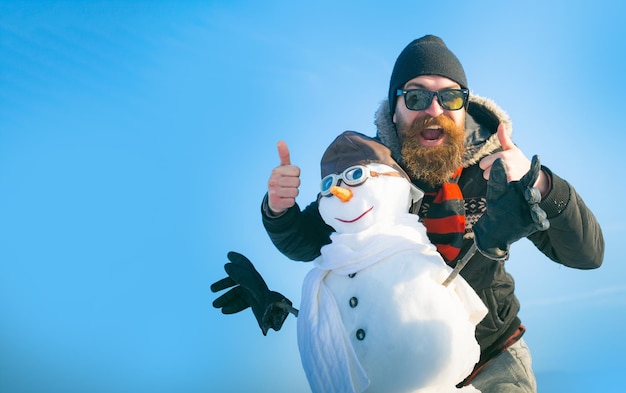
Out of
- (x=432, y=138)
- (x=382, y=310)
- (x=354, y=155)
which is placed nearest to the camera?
(x=382, y=310)

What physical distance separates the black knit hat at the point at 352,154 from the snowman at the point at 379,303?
2 centimetres

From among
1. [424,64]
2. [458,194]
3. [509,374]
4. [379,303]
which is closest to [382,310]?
[379,303]

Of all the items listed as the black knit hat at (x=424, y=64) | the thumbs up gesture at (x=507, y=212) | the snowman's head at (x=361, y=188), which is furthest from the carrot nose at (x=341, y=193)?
the black knit hat at (x=424, y=64)

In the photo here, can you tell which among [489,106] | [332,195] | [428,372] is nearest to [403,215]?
[332,195]

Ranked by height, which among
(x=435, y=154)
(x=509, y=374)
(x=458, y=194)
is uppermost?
(x=435, y=154)

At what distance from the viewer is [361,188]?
7.81 feet

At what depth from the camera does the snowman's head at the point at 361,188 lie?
2.36 metres

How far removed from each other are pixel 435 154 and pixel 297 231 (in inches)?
34.3

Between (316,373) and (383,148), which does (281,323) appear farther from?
(383,148)

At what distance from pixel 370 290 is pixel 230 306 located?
1.04 meters

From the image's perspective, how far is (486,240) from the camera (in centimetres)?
201

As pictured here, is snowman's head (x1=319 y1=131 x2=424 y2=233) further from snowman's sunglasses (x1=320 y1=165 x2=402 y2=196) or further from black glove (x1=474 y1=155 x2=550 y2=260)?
black glove (x1=474 y1=155 x2=550 y2=260)

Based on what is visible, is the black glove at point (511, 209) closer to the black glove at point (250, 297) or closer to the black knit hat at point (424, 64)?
the black glove at point (250, 297)

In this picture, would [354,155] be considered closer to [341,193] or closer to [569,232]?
[341,193]
